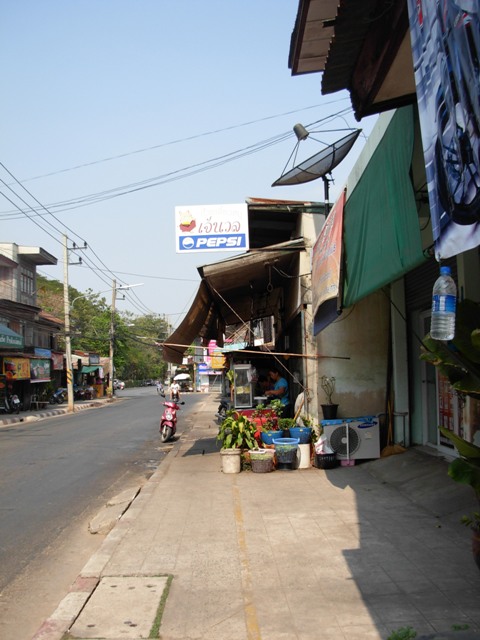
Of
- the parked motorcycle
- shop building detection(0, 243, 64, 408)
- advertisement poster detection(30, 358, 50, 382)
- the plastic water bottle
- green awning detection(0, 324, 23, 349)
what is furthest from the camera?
advertisement poster detection(30, 358, 50, 382)

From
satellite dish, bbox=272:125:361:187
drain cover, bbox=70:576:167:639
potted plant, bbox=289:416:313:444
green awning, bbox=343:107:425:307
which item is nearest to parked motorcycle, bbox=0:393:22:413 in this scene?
potted plant, bbox=289:416:313:444

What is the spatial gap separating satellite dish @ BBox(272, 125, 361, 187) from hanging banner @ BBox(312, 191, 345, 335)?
170 cm

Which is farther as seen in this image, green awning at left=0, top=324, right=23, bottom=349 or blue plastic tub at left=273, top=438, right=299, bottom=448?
green awning at left=0, top=324, right=23, bottom=349

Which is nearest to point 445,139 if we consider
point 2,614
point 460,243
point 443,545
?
point 460,243

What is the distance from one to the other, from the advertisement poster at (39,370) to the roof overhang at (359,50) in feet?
109

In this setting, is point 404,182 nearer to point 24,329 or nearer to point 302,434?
point 302,434

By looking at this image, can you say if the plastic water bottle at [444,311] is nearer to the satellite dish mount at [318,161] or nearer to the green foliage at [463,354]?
the green foliage at [463,354]

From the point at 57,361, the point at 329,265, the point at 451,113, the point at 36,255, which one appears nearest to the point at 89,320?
the point at 57,361

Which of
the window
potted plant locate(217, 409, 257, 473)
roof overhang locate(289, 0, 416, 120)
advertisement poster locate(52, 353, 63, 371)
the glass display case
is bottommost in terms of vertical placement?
potted plant locate(217, 409, 257, 473)

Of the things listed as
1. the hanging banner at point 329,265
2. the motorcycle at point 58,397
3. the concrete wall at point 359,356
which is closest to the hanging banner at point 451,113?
the hanging banner at point 329,265

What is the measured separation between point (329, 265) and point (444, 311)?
526cm

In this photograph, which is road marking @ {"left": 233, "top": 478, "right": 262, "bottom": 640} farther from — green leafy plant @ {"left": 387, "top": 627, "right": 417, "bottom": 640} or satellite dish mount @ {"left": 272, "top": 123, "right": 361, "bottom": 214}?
satellite dish mount @ {"left": 272, "top": 123, "right": 361, "bottom": 214}

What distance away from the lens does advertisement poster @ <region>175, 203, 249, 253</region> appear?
12.4 meters

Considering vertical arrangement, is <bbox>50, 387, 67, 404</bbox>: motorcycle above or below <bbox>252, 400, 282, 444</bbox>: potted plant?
below
